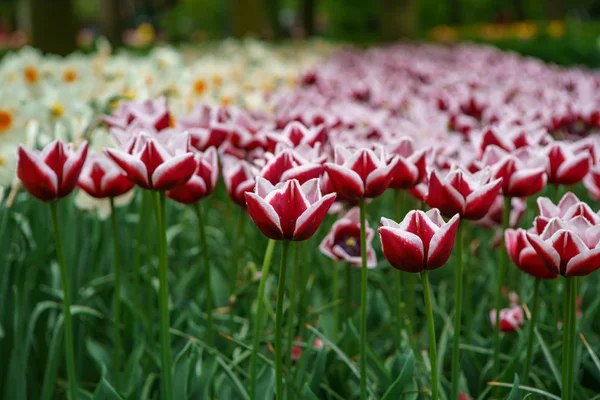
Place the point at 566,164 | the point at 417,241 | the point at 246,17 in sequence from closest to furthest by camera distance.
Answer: the point at 417,241 → the point at 566,164 → the point at 246,17

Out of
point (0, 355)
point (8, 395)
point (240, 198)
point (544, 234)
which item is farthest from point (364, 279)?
point (0, 355)

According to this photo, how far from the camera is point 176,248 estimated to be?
320cm

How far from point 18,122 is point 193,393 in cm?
183

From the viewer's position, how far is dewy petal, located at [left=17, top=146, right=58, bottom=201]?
156 centimetres

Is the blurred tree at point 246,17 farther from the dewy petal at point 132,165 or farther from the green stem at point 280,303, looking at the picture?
the green stem at point 280,303

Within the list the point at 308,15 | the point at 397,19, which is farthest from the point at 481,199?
the point at 308,15

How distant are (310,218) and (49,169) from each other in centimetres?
65

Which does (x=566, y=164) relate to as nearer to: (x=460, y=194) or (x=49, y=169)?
(x=460, y=194)

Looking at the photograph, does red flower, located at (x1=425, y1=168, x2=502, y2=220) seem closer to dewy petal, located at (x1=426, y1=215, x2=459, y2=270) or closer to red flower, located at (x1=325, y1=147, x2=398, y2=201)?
red flower, located at (x1=325, y1=147, x2=398, y2=201)

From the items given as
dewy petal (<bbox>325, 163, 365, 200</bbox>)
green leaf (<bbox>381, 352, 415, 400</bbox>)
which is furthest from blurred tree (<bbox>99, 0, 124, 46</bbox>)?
green leaf (<bbox>381, 352, 415, 400</bbox>)

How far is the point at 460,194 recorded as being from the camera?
4.96ft

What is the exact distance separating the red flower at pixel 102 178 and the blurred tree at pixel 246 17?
38.9ft

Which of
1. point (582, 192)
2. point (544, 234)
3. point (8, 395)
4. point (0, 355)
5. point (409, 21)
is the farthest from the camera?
point (409, 21)

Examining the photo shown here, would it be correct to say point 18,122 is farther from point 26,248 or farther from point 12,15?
point 12,15
